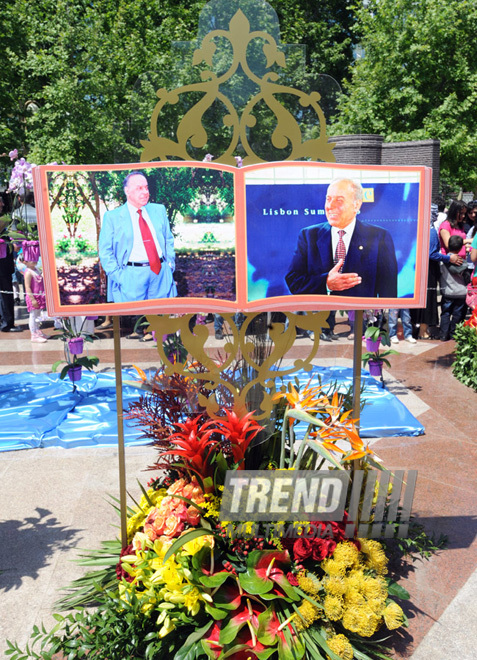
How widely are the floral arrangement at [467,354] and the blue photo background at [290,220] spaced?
4.28 metres

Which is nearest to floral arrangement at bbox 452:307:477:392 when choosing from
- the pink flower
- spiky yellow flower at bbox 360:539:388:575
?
spiky yellow flower at bbox 360:539:388:575

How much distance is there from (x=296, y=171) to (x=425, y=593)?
7.54 ft

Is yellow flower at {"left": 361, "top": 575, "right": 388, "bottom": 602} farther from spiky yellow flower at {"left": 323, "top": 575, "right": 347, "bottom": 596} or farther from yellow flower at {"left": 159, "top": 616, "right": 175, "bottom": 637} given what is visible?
yellow flower at {"left": 159, "top": 616, "right": 175, "bottom": 637}

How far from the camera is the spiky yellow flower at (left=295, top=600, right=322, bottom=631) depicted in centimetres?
277

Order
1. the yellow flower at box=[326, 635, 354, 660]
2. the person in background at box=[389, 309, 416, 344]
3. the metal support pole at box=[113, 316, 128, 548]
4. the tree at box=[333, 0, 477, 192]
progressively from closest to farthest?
the yellow flower at box=[326, 635, 354, 660] < the metal support pole at box=[113, 316, 128, 548] < the person in background at box=[389, 309, 416, 344] < the tree at box=[333, 0, 477, 192]

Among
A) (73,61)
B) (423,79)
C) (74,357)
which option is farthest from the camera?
(73,61)

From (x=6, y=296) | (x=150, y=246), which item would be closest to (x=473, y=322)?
(x=150, y=246)

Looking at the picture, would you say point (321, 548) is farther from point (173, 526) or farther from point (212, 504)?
point (173, 526)

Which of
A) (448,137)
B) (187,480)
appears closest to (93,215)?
(187,480)

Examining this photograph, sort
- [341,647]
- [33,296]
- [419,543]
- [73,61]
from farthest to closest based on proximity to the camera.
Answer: [73,61], [33,296], [419,543], [341,647]

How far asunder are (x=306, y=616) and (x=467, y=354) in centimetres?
489

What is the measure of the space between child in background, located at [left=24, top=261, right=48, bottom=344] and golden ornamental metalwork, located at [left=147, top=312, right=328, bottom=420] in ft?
17.3

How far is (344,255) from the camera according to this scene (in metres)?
2.92

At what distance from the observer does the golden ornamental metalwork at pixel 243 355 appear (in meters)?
3.04
